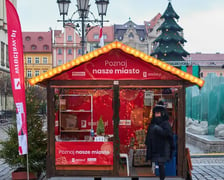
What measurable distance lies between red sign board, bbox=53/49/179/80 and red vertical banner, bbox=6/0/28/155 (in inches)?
42.1

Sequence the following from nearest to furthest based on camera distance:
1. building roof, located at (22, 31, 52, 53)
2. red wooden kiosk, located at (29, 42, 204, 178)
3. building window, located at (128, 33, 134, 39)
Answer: red wooden kiosk, located at (29, 42, 204, 178)
building roof, located at (22, 31, 52, 53)
building window, located at (128, 33, 134, 39)

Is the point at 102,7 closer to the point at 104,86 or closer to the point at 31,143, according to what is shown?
the point at 104,86

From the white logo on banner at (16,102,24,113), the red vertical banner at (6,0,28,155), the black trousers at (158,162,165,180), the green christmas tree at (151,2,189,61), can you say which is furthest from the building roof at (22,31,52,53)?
the black trousers at (158,162,165,180)

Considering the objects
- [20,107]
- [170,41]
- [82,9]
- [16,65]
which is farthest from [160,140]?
[170,41]

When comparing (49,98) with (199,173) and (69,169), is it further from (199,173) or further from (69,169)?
(199,173)

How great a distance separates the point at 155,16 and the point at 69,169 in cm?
7672

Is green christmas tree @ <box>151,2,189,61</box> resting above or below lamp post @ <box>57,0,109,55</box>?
above

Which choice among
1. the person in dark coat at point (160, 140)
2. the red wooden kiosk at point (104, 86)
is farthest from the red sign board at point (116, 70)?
the person in dark coat at point (160, 140)

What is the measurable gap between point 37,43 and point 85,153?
69.9 m

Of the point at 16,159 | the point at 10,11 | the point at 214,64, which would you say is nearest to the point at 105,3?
the point at 10,11

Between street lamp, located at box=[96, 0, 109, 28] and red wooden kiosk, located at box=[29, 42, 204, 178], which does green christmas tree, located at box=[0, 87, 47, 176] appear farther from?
street lamp, located at box=[96, 0, 109, 28]

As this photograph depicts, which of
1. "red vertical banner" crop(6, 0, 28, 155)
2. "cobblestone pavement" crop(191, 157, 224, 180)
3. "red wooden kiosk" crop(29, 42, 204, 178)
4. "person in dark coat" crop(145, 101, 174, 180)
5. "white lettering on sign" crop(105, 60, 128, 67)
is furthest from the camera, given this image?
"cobblestone pavement" crop(191, 157, 224, 180)

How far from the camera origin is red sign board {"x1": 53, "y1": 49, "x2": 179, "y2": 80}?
27.4 ft

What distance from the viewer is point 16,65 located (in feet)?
24.5
